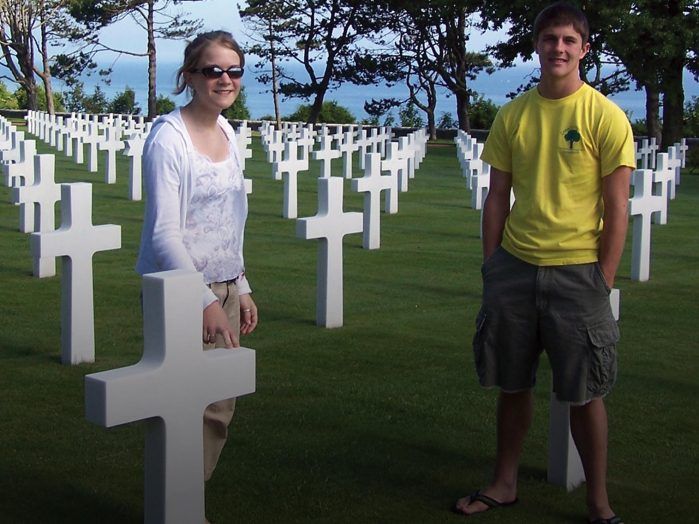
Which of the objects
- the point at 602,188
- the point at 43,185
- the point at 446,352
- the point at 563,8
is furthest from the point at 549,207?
the point at 43,185

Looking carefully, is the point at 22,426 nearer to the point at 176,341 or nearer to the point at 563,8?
the point at 176,341

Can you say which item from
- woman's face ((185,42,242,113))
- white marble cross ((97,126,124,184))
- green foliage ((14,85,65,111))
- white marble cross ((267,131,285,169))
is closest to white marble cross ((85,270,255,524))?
woman's face ((185,42,242,113))

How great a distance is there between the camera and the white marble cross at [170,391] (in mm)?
3480

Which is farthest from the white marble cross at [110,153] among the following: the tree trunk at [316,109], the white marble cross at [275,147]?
the tree trunk at [316,109]

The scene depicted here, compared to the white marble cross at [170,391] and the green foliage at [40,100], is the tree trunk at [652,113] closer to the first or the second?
the white marble cross at [170,391]

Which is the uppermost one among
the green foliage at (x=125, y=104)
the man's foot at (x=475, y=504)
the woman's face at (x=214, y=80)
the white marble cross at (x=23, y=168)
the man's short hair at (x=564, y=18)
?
the green foliage at (x=125, y=104)

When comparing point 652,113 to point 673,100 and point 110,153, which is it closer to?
point 673,100

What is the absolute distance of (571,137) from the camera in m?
4.12

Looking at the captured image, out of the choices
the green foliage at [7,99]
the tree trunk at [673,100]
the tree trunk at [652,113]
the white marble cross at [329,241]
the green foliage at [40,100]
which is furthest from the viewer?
the green foliage at [7,99]

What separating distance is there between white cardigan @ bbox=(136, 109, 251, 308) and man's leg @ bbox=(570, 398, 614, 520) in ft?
4.49

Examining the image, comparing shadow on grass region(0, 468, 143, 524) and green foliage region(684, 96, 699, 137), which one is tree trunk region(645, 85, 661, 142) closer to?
green foliage region(684, 96, 699, 137)

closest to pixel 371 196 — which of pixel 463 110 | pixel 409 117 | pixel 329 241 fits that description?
pixel 329 241

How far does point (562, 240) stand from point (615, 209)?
0.68ft

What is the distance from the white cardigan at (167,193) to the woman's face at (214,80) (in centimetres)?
13
